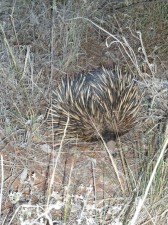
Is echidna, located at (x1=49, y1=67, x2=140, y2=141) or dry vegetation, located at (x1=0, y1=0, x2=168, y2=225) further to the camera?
echidna, located at (x1=49, y1=67, x2=140, y2=141)

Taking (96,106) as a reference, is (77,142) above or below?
below

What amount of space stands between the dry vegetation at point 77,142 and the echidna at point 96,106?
0.31 ft

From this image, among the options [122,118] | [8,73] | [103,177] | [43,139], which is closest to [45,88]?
[8,73]

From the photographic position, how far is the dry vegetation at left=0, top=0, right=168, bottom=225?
2195 millimetres

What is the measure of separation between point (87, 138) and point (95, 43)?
1439mm

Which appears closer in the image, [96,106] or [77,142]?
[96,106]

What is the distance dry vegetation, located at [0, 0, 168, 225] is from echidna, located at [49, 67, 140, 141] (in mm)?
95

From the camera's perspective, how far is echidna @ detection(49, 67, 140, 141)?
9.46ft

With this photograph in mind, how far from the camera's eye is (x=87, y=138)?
302cm

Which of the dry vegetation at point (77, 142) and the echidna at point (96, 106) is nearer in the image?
the dry vegetation at point (77, 142)

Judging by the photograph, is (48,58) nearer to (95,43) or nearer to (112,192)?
(95,43)

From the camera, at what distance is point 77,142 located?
3.10 metres

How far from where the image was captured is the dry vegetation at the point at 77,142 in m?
2.20

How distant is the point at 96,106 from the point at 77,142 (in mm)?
345
